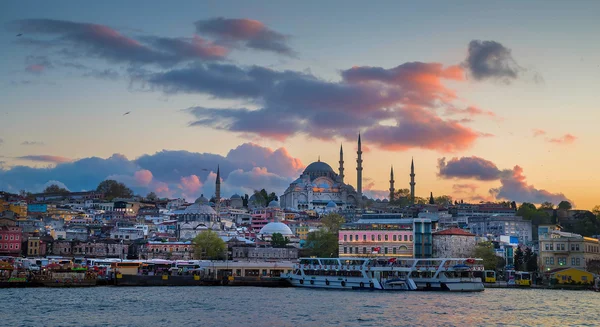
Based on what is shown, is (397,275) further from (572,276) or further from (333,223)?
(333,223)

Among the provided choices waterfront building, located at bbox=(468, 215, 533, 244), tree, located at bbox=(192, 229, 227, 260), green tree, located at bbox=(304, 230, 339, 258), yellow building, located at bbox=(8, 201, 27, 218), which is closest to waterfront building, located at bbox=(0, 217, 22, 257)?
tree, located at bbox=(192, 229, 227, 260)

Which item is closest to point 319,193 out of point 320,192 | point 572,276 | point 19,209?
point 320,192

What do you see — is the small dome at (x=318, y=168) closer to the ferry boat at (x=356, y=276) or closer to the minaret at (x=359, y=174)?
the minaret at (x=359, y=174)

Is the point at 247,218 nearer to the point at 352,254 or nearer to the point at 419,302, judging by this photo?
the point at 352,254

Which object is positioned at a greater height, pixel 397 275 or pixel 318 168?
pixel 318 168

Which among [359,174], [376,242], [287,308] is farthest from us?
[359,174]

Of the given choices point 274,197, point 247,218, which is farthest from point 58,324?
point 274,197
